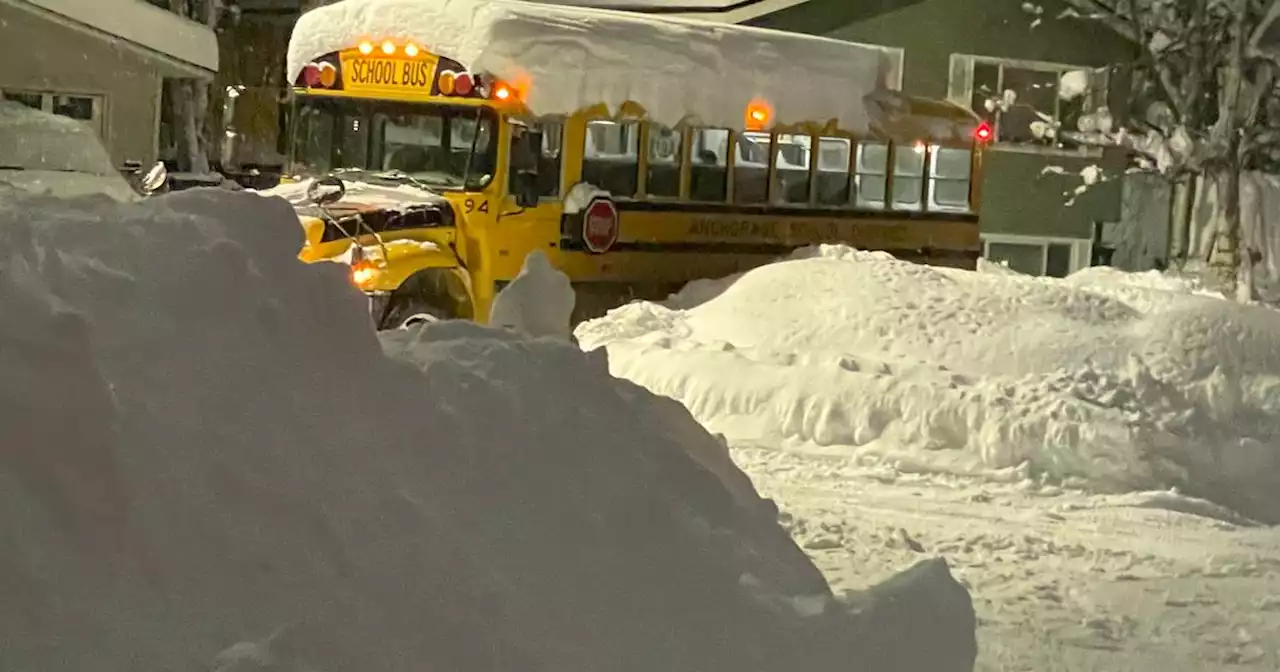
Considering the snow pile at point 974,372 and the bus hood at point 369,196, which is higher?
the bus hood at point 369,196

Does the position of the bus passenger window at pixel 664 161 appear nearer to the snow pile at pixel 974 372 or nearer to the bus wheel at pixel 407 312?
the snow pile at pixel 974 372

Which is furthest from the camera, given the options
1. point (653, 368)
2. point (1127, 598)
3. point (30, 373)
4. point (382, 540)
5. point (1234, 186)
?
point (1234, 186)

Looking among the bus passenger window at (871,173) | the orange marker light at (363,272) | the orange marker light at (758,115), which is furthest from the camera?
the bus passenger window at (871,173)

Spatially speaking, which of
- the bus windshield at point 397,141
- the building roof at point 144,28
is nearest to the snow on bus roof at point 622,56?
the bus windshield at point 397,141

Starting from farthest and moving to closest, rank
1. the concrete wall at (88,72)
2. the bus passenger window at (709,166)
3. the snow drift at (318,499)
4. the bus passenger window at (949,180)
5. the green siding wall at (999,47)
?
1. the green siding wall at (999,47)
2. the concrete wall at (88,72)
3. the bus passenger window at (949,180)
4. the bus passenger window at (709,166)
5. the snow drift at (318,499)

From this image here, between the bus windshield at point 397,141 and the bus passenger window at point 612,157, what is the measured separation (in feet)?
4.16

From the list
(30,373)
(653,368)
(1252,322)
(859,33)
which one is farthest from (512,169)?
(859,33)

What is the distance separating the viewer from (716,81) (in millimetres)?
12742

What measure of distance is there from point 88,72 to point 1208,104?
14675 mm

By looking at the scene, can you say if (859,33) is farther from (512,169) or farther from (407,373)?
(407,373)

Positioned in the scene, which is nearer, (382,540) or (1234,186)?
(382,540)

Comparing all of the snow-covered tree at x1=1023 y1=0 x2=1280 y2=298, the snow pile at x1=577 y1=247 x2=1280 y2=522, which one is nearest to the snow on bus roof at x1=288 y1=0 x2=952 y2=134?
the snow pile at x1=577 y1=247 x2=1280 y2=522

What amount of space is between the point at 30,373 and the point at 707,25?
1106 centimetres

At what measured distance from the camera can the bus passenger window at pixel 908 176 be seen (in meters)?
14.2
